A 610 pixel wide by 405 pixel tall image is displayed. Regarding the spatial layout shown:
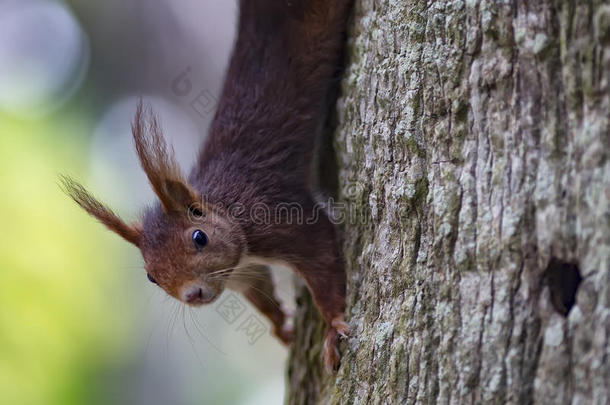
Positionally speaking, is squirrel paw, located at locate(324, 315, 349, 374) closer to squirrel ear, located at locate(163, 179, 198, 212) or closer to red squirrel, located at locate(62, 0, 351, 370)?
red squirrel, located at locate(62, 0, 351, 370)

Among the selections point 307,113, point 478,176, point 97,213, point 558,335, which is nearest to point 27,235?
point 97,213

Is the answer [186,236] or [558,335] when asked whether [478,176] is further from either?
[186,236]

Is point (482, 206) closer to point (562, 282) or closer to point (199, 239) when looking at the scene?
point (562, 282)

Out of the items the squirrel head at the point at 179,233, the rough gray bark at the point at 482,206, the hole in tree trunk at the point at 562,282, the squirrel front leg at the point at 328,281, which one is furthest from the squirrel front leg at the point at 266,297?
the hole in tree trunk at the point at 562,282

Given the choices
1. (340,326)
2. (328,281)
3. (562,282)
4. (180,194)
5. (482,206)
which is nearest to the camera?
(562,282)

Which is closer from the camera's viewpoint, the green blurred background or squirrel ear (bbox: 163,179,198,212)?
squirrel ear (bbox: 163,179,198,212)

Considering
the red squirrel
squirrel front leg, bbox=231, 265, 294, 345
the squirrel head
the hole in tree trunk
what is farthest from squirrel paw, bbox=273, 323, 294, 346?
the hole in tree trunk

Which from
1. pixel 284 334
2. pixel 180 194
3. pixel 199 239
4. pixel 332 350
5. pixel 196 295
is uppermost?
pixel 180 194

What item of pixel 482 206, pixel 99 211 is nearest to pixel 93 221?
pixel 99 211
